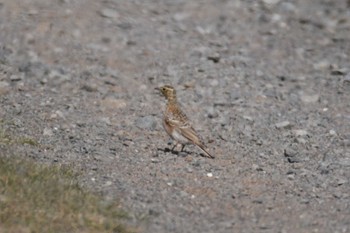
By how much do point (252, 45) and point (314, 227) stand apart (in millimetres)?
10756

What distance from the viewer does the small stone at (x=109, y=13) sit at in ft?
79.7

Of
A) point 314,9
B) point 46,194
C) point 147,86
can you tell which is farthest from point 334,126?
point 314,9

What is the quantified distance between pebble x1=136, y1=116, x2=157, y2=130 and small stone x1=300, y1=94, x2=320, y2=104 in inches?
134

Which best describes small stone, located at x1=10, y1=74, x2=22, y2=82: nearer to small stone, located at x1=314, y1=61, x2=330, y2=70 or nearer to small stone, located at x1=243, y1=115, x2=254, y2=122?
small stone, located at x1=243, y1=115, x2=254, y2=122

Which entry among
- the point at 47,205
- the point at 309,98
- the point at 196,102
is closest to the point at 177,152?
the point at 196,102

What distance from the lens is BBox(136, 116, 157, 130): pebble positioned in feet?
58.4

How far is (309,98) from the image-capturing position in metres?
20.3

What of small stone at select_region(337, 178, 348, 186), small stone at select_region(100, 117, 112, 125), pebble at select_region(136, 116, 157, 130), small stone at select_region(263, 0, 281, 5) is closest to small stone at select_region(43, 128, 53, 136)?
→ small stone at select_region(100, 117, 112, 125)

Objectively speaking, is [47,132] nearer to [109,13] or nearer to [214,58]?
[214,58]

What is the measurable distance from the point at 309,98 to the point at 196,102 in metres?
2.25

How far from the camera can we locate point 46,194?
1328 cm

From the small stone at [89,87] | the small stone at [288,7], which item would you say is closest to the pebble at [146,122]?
the small stone at [89,87]

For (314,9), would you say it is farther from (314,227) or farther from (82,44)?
(314,227)

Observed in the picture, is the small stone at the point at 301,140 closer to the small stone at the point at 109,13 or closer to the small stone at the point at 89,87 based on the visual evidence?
the small stone at the point at 89,87
